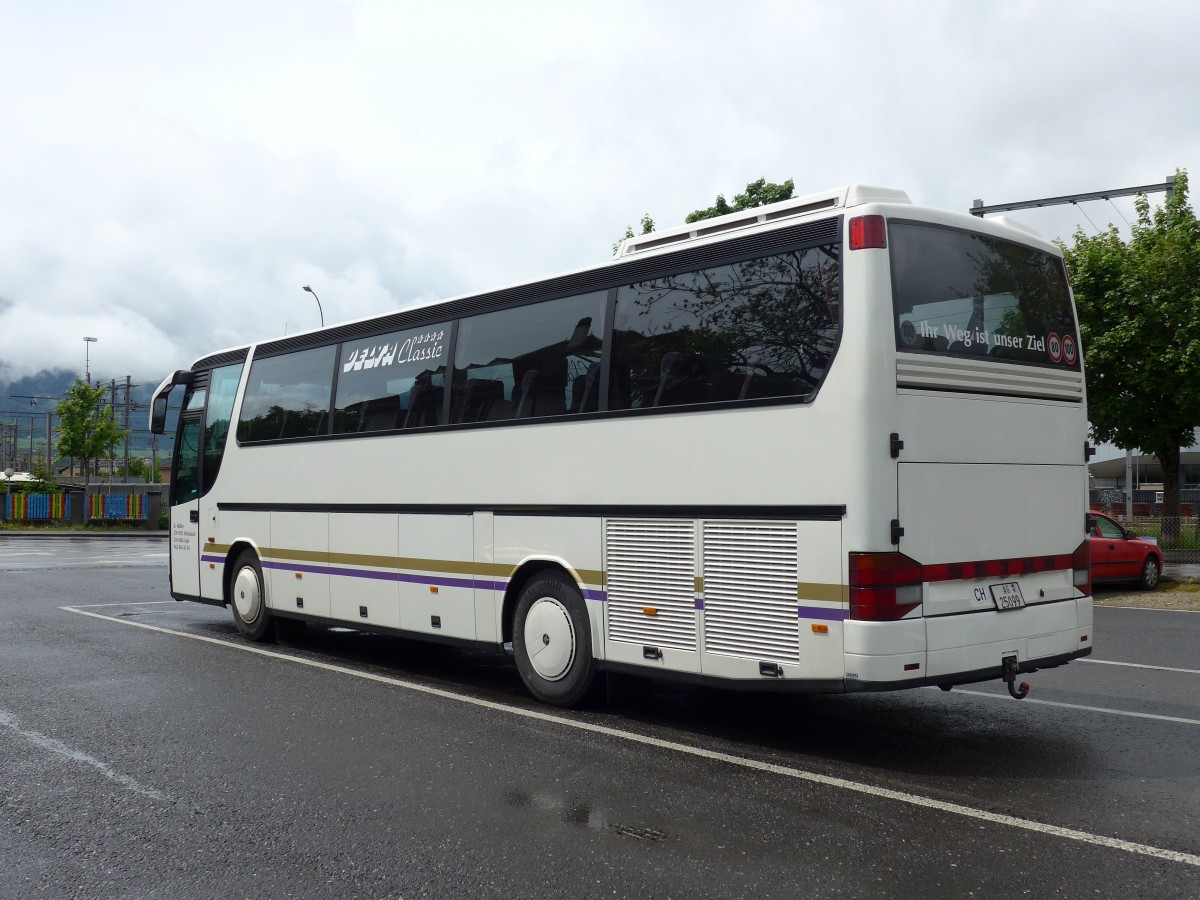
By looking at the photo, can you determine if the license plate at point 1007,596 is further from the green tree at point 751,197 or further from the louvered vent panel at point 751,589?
the green tree at point 751,197

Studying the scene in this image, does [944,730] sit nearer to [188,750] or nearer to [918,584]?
[918,584]

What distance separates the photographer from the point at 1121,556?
60.5 ft

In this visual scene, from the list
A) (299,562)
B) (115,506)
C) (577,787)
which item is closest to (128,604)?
(299,562)

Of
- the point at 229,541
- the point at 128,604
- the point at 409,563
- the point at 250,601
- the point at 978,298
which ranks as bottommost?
the point at 128,604

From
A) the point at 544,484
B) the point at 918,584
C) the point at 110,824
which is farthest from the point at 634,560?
the point at 110,824

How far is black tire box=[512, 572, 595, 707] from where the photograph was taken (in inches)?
314

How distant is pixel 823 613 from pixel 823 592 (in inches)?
4.7

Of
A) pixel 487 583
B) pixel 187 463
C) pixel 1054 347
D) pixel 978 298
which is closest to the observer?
pixel 978 298

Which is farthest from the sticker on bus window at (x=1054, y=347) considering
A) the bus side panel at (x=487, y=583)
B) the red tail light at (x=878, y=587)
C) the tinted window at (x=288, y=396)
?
the tinted window at (x=288, y=396)

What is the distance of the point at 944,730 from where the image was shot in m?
7.45

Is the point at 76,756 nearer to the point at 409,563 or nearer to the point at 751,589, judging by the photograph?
the point at 409,563

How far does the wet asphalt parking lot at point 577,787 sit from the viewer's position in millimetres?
4629

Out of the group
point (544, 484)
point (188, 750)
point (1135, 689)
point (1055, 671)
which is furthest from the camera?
point (1055, 671)

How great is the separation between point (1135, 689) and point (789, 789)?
4651mm
